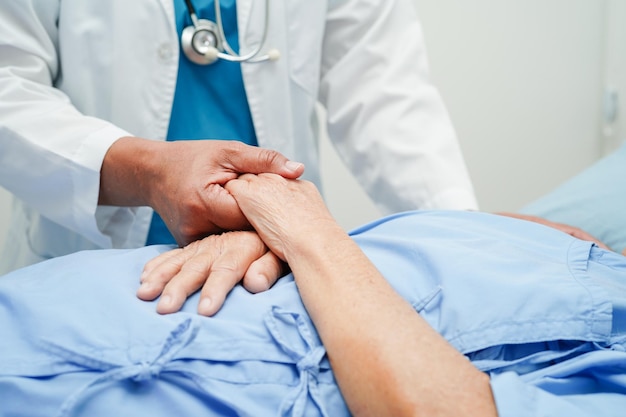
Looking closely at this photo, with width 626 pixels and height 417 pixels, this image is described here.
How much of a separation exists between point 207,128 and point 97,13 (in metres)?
0.28

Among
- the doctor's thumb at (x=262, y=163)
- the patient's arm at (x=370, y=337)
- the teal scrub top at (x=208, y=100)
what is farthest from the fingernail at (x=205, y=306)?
the teal scrub top at (x=208, y=100)

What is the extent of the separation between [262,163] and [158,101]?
37 centimetres

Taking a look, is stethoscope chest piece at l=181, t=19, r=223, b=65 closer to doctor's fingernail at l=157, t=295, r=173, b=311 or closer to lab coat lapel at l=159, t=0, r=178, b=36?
lab coat lapel at l=159, t=0, r=178, b=36

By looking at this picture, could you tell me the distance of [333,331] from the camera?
64 centimetres

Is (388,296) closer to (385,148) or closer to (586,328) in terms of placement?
(586,328)

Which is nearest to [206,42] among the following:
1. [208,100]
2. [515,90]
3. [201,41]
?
[201,41]

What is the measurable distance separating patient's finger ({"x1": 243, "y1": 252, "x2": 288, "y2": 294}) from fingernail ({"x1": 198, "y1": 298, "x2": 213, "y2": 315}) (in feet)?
0.26

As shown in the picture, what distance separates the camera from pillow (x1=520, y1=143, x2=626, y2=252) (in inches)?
47.7

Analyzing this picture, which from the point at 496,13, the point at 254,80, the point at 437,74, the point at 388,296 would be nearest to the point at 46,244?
the point at 254,80

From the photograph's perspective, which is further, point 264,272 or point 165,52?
point 165,52

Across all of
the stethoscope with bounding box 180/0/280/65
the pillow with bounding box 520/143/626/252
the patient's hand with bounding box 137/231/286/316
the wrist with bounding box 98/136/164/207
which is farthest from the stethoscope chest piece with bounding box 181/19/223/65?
the pillow with bounding box 520/143/626/252

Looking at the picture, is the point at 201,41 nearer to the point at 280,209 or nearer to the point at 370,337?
the point at 280,209

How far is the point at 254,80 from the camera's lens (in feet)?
3.96

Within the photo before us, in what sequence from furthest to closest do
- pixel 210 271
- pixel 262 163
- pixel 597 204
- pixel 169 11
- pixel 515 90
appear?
pixel 515 90 < pixel 597 204 < pixel 169 11 < pixel 262 163 < pixel 210 271
